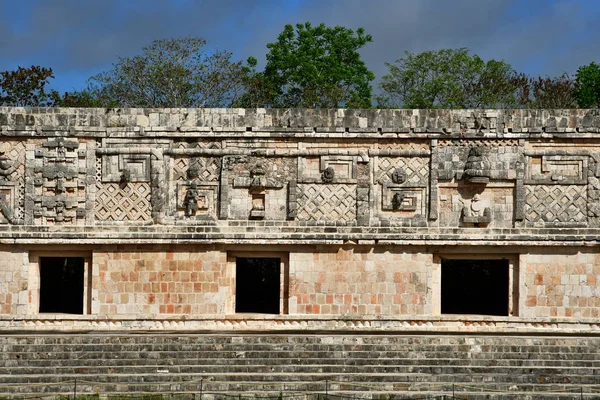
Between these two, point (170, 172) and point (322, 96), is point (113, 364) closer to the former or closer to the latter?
point (170, 172)

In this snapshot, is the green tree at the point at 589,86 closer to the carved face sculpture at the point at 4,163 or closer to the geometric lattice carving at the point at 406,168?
the geometric lattice carving at the point at 406,168

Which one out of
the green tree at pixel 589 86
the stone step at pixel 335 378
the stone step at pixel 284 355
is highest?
the green tree at pixel 589 86

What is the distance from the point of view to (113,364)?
41.5 ft

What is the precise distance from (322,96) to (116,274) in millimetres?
15358

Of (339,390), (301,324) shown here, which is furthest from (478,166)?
(339,390)

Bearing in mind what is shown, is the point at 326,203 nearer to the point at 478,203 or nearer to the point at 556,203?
the point at 478,203

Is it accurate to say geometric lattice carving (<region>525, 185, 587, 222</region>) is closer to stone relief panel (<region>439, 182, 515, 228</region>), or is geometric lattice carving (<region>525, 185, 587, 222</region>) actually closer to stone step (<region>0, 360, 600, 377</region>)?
stone relief panel (<region>439, 182, 515, 228</region>)

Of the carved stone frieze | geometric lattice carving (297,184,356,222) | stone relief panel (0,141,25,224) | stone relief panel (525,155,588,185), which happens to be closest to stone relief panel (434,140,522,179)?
the carved stone frieze

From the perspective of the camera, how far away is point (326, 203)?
14852 millimetres

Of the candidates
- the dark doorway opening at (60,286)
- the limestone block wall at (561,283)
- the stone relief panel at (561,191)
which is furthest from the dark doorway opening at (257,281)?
the stone relief panel at (561,191)

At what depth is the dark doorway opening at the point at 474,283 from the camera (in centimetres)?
2003

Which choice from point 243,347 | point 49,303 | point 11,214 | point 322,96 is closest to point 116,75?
point 322,96

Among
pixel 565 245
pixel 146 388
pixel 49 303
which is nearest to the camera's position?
pixel 146 388

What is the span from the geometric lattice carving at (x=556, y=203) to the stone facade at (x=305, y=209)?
22 millimetres
